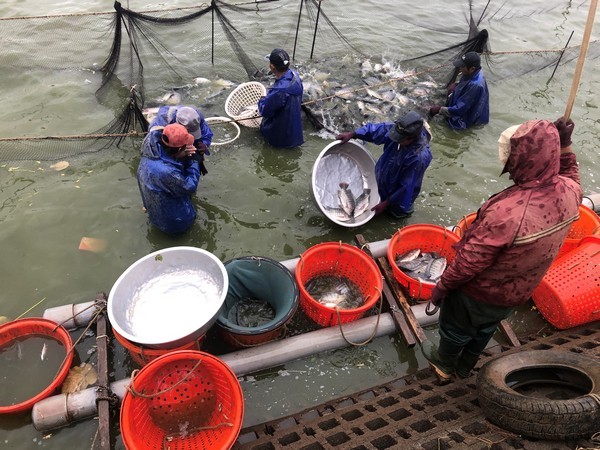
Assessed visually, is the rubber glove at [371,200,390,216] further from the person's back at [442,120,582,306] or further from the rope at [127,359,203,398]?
the rope at [127,359,203,398]

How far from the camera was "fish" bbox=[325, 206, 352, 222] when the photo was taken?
227 inches

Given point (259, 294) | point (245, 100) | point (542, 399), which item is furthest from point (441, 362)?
point (245, 100)

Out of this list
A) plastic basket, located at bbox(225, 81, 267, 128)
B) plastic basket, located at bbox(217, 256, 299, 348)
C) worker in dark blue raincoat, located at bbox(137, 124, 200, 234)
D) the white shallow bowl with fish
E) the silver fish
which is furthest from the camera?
plastic basket, located at bbox(225, 81, 267, 128)

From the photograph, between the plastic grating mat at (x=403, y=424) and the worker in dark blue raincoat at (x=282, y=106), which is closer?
the plastic grating mat at (x=403, y=424)

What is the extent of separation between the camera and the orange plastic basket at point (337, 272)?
441 cm

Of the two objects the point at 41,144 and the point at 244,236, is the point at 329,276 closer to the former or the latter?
the point at 244,236

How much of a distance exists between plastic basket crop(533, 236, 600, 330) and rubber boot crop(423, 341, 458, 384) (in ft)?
5.46

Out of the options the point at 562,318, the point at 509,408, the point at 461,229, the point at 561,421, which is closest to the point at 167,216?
the point at 461,229

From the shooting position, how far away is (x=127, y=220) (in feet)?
19.3

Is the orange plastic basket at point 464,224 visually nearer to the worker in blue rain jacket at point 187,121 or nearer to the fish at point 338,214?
the fish at point 338,214

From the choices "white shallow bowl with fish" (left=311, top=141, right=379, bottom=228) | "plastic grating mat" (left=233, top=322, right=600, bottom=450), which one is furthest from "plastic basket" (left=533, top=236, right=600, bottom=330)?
"white shallow bowl with fish" (left=311, top=141, right=379, bottom=228)

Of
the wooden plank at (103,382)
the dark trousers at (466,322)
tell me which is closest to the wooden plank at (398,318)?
the dark trousers at (466,322)

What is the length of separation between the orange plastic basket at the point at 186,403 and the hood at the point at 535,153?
2729mm

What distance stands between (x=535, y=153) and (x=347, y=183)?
3.75 meters
